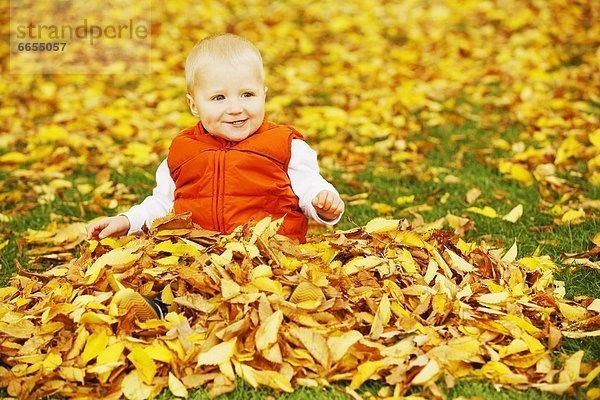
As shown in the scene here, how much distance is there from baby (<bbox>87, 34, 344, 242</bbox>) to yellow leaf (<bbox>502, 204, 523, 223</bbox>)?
A: 1191mm

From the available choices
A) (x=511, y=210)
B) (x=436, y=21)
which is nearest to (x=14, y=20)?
(x=436, y=21)

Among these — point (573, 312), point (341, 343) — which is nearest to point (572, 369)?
point (573, 312)

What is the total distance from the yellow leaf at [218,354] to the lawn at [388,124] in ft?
0.35

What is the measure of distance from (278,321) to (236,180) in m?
0.87

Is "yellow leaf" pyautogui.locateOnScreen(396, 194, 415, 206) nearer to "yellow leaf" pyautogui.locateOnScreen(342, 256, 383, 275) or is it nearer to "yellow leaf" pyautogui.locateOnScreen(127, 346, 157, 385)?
"yellow leaf" pyautogui.locateOnScreen(342, 256, 383, 275)

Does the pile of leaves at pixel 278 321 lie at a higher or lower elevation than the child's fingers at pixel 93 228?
lower

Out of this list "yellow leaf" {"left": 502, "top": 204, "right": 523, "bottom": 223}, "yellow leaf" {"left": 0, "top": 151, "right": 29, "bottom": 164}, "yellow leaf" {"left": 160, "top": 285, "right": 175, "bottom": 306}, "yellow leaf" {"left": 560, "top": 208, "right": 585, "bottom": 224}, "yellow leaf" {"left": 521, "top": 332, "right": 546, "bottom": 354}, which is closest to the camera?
"yellow leaf" {"left": 521, "top": 332, "right": 546, "bottom": 354}

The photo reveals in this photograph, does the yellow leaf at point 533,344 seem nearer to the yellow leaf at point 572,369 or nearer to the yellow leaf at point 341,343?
the yellow leaf at point 572,369

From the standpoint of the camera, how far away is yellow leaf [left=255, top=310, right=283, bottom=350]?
8.08ft


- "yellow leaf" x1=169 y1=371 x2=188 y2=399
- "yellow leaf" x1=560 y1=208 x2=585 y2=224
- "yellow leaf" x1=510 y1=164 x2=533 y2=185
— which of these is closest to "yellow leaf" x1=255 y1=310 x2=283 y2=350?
"yellow leaf" x1=169 y1=371 x2=188 y2=399

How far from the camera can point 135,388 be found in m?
2.45

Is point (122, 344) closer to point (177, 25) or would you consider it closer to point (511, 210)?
point (511, 210)

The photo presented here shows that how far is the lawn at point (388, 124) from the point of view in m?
3.85

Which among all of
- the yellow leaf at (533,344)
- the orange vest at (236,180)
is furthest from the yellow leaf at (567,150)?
the yellow leaf at (533,344)
